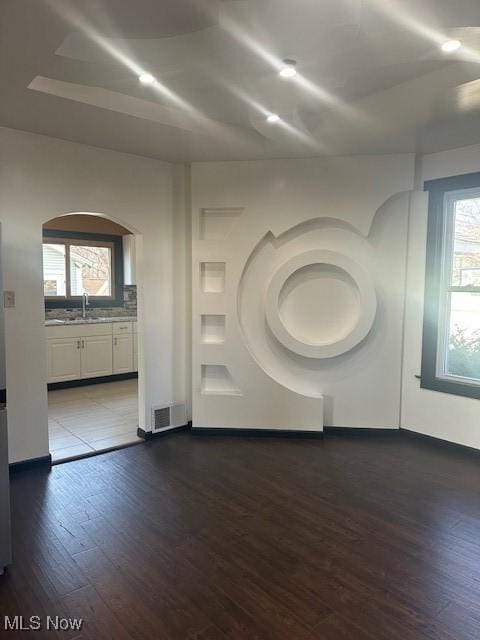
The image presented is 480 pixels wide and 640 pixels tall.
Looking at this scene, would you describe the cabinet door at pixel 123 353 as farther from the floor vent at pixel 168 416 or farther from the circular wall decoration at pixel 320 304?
the circular wall decoration at pixel 320 304

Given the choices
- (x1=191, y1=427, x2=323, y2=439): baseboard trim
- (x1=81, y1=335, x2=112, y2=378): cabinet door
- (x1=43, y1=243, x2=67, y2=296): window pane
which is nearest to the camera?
(x1=191, y1=427, x2=323, y2=439): baseboard trim

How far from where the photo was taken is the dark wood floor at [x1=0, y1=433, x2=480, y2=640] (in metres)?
1.97

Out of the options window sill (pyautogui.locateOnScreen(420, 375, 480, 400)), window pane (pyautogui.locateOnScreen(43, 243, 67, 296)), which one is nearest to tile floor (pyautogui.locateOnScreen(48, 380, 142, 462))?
window pane (pyautogui.locateOnScreen(43, 243, 67, 296))

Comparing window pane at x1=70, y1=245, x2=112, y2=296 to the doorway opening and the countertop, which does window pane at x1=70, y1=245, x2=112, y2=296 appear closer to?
the doorway opening

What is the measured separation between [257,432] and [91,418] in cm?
190

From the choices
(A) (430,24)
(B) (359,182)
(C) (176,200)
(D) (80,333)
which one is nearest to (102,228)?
(D) (80,333)

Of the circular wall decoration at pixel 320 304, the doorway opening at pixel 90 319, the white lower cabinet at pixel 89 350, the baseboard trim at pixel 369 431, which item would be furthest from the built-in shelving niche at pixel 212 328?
the white lower cabinet at pixel 89 350

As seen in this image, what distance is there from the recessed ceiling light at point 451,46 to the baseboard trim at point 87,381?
18.9 ft

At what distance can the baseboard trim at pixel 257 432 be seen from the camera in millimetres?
4227

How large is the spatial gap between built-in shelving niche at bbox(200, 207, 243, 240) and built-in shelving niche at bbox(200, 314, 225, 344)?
81 cm

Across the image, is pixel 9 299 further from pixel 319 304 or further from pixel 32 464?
pixel 319 304

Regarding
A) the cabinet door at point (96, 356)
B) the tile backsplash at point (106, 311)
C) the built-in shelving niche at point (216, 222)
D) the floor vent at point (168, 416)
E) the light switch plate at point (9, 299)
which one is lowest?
the floor vent at point (168, 416)

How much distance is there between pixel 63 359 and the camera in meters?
6.04

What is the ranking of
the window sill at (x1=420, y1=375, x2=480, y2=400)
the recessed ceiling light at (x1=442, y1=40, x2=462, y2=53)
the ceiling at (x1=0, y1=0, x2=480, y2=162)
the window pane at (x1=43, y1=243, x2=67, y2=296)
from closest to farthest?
1. the ceiling at (x1=0, y1=0, x2=480, y2=162)
2. the recessed ceiling light at (x1=442, y1=40, x2=462, y2=53)
3. the window sill at (x1=420, y1=375, x2=480, y2=400)
4. the window pane at (x1=43, y1=243, x2=67, y2=296)
